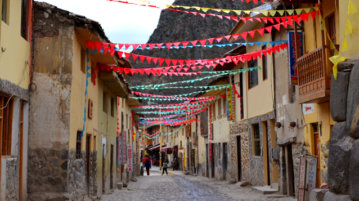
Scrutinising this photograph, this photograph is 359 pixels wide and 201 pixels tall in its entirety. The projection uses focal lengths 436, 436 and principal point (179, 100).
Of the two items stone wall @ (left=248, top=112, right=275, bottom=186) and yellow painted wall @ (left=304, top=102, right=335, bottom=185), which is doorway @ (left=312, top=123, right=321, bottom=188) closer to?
yellow painted wall @ (left=304, top=102, right=335, bottom=185)

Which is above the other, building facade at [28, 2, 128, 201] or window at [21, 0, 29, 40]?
window at [21, 0, 29, 40]

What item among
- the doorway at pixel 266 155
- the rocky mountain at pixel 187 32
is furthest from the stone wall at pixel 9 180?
the rocky mountain at pixel 187 32

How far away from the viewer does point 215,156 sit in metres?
30.3

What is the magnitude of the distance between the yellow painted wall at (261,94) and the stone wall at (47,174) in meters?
9.77

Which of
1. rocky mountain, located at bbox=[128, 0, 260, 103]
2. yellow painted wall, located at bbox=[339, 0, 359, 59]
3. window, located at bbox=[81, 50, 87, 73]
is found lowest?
yellow painted wall, located at bbox=[339, 0, 359, 59]

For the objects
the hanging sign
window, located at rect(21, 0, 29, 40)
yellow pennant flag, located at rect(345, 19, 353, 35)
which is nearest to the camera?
yellow pennant flag, located at rect(345, 19, 353, 35)

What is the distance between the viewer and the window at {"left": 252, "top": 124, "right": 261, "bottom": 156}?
66.5 feet

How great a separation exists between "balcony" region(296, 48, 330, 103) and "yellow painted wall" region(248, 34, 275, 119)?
540 cm

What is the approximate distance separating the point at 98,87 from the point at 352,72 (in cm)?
1204

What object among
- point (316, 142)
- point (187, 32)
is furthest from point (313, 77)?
point (187, 32)

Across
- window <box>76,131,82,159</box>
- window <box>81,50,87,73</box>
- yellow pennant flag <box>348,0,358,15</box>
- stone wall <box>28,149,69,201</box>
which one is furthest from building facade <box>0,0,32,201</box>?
yellow pennant flag <box>348,0,358,15</box>

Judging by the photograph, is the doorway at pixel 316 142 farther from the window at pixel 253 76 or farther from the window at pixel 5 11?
the window at pixel 5 11

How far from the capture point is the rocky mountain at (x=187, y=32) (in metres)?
82.6

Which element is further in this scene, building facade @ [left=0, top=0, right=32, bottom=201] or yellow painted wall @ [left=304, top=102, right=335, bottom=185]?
yellow painted wall @ [left=304, top=102, right=335, bottom=185]
